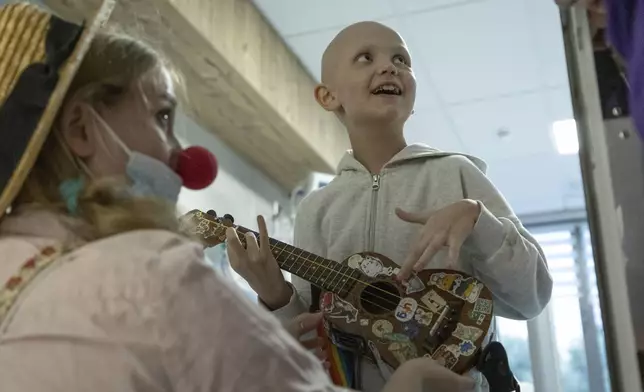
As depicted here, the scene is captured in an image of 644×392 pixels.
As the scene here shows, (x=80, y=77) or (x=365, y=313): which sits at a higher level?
(x=80, y=77)

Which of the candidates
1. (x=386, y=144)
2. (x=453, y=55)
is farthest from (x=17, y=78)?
(x=453, y=55)

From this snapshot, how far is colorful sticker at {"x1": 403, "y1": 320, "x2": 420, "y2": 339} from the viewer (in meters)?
0.90

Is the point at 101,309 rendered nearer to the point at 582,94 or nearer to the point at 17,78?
the point at 17,78

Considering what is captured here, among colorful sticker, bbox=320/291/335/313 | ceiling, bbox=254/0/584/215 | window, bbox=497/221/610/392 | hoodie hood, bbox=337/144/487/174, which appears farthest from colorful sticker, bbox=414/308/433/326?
window, bbox=497/221/610/392

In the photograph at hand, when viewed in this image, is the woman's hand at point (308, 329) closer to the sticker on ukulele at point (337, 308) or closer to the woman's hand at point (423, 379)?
the sticker on ukulele at point (337, 308)

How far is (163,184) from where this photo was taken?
2.23ft

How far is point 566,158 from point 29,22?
271cm

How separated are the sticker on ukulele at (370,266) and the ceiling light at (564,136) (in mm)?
1956

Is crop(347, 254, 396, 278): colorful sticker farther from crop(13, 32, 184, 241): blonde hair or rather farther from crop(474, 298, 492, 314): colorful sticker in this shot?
crop(13, 32, 184, 241): blonde hair

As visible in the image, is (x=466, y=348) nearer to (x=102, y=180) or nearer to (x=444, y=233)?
(x=444, y=233)

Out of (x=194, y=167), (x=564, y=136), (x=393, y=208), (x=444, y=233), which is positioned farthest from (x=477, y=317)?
(x=564, y=136)

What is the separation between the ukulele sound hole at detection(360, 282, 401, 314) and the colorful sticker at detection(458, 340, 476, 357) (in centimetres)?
11

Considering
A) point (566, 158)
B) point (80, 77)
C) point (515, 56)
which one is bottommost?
point (80, 77)

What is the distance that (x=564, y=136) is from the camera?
285 centimetres
